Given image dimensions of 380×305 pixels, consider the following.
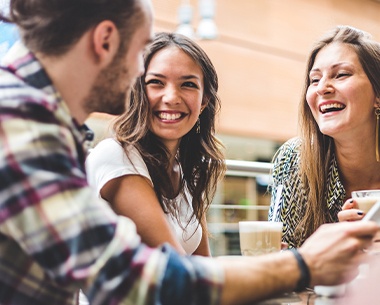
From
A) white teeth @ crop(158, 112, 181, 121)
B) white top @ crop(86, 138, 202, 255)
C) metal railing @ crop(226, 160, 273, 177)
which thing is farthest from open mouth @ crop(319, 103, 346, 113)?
metal railing @ crop(226, 160, 273, 177)

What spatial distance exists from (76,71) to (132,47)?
11 centimetres

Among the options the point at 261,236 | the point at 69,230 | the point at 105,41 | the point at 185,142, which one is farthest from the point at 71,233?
the point at 185,142

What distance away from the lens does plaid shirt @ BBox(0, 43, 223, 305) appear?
29.7 inches

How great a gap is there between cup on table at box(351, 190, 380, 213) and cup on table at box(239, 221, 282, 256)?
32 cm

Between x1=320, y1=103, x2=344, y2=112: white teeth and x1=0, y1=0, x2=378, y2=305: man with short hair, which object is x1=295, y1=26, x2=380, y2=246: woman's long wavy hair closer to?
x1=320, y1=103, x2=344, y2=112: white teeth

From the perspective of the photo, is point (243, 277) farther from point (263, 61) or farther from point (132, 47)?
point (263, 61)

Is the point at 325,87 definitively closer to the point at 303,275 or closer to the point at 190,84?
the point at 190,84

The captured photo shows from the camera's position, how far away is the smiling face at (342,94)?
214 centimetres

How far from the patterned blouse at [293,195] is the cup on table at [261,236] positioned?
63cm

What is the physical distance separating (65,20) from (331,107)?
149 cm

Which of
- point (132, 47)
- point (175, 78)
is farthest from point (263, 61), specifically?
point (132, 47)

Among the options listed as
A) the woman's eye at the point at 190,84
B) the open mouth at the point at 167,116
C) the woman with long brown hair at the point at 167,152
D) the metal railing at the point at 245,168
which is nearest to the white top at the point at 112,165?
the woman with long brown hair at the point at 167,152

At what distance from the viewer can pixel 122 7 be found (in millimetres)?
916

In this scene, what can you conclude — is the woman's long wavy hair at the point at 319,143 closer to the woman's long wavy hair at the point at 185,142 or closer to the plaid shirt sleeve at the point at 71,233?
the woman's long wavy hair at the point at 185,142
